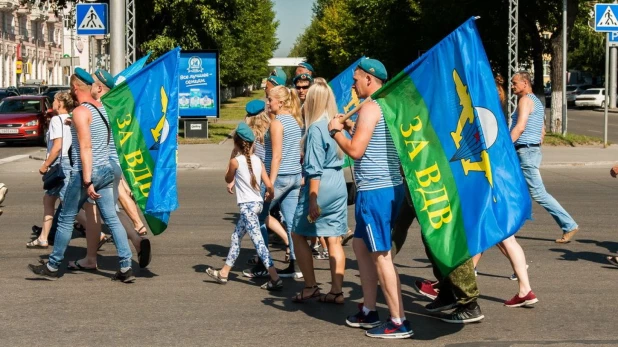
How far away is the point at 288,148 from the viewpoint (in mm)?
9102

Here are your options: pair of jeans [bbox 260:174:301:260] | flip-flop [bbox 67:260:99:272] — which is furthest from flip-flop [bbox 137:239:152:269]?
pair of jeans [bbox 260:174:301:260]

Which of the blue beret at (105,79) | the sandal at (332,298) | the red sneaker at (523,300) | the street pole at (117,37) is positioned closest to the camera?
the red sneaker at (523,300)

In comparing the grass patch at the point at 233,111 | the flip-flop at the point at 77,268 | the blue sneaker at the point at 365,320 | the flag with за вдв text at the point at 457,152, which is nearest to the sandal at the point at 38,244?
the flip-flop at the point at 77,268

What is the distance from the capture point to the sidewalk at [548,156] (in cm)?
2181

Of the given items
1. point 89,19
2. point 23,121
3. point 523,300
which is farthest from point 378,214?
point 23,121

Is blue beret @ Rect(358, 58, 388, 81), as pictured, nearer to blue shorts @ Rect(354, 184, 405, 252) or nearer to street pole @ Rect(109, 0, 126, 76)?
blue shorts @ Rect(354, 184, 405, 252)

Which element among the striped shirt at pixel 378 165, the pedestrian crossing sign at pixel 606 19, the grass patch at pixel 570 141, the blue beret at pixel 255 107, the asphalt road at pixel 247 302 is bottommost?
the asphalt road at pixel 247 302

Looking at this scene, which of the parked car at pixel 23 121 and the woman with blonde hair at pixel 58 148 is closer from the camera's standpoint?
the woman with blonde hair at pixel 58 148

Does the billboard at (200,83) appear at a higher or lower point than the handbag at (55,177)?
higher

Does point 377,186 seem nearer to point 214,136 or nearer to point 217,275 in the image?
point 217,275

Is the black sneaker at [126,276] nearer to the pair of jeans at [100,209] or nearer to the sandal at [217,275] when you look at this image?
the pair of jeans at [100,209]

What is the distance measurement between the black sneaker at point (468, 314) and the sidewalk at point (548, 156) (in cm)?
1427

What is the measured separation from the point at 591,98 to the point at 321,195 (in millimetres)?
63370

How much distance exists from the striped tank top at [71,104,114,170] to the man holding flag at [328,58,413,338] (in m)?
2.82
